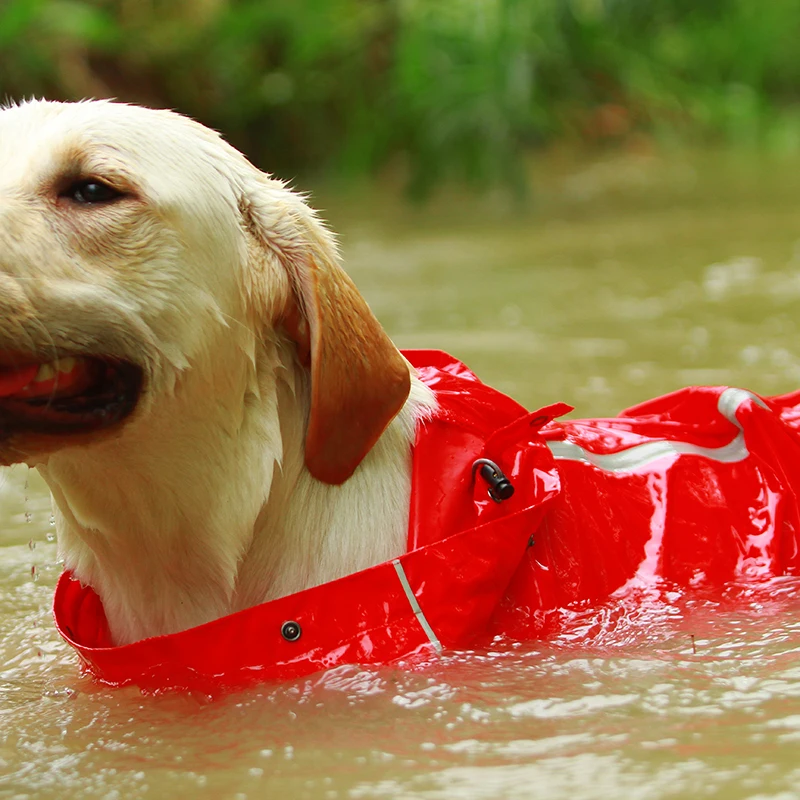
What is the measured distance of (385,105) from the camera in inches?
497

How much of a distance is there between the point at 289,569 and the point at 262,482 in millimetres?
214

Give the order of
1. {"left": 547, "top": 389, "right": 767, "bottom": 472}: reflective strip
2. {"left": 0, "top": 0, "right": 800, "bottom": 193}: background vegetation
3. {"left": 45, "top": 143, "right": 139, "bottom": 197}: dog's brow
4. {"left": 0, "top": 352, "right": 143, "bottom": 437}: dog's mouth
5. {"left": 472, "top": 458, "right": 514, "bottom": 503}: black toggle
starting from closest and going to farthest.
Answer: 1. {"left": 0, "top": 352, "right": 143, "bottom": 437}: dog's mouth
2. {"left": 45, "top": 143, "right": 139, "bottom": 197}: dog's brow
3. {"left": 472, "top": 458, "right": 514, "bottom": 503}: black toggle
4. {"left": 547, "top": 389, "right": 767, "bottom": 472}: reflective strip
5. {"left": 0, "top": 0, "right": 800, "bottom": 193}: background vegetation

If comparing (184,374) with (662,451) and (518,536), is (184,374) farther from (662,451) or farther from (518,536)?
(662,451)

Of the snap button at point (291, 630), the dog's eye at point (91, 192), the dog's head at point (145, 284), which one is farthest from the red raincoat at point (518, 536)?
the dog's eye at point (91, 192)

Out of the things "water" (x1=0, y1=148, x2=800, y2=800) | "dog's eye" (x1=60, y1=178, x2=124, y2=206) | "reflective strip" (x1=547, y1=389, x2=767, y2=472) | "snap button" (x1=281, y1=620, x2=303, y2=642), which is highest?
"dog's eye" (x1=60, y1=178, x2=124, y2=206)

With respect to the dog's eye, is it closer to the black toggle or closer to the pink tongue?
the pink tongue

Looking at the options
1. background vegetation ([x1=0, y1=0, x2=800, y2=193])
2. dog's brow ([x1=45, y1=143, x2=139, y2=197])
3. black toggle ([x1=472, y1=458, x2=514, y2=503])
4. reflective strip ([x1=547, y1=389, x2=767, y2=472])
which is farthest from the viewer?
background vegetation ([x1=0, y1=0, x2=800, y2=193])

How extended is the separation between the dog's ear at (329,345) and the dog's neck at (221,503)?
83mm

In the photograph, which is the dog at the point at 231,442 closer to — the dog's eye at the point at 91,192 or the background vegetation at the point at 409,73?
the dog's eye at the point at 91,192

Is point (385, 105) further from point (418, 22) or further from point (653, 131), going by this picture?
point (653, 131)

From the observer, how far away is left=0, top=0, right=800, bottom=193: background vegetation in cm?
1061

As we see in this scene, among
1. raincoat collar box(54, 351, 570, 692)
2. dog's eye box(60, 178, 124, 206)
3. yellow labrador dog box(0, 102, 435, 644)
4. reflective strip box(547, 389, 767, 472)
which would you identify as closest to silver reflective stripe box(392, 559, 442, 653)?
raincoat collar box(54, 351, 570, 692)

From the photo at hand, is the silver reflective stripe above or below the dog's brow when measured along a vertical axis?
below

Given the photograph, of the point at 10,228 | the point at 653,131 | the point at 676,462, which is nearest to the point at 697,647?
the point at 676,462
